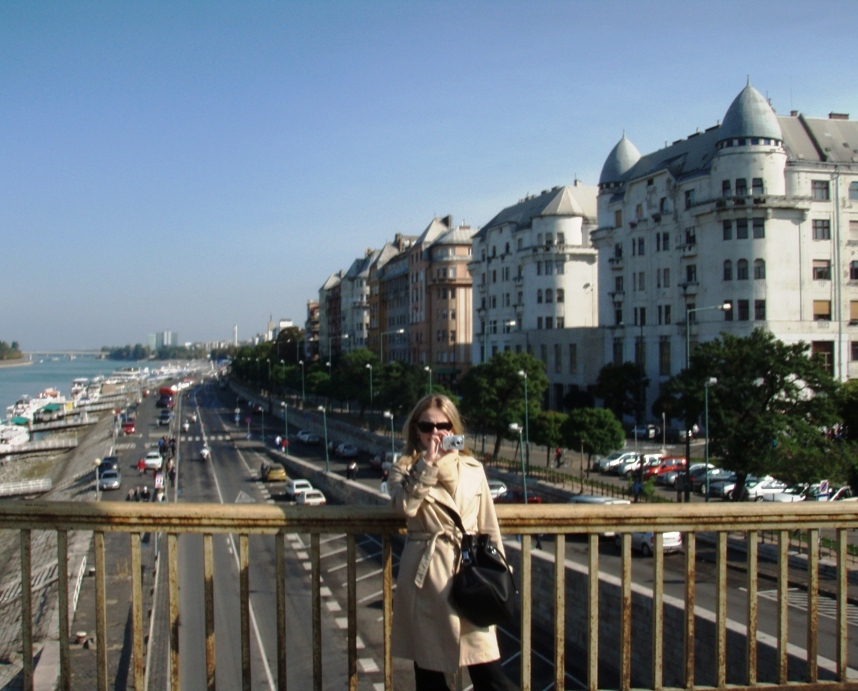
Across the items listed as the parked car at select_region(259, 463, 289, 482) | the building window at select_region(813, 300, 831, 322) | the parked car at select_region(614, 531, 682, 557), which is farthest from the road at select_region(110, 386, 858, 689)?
the building window at select_region(813, 300, 831, 322)

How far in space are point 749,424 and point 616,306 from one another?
29.1m

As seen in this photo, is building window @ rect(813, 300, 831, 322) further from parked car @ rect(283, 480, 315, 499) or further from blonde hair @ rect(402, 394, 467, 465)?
blonde hair @ rect(402, 394, 467, 465)

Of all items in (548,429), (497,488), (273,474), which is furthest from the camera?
(273,474)

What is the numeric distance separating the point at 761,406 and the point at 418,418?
27117mm

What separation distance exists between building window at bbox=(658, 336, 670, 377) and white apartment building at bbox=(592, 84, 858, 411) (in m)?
0.10

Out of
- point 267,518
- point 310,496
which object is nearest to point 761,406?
point 310,496

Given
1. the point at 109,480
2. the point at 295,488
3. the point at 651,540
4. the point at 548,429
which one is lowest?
the point at 109,480

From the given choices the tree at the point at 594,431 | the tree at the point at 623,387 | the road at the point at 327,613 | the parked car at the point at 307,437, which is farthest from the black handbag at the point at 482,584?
the parked car at the point at 307,437

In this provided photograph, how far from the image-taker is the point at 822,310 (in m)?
46.6

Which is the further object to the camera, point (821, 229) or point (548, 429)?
point (821, 229)

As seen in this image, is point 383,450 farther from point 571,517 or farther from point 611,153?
point 571,517


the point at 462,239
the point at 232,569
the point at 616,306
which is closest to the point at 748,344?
the point at 232,569

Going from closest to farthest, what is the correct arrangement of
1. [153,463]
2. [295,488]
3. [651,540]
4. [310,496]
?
[651,540]
[310,496]
[295,488]
[153,463]

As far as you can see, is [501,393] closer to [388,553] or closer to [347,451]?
[347,451]
